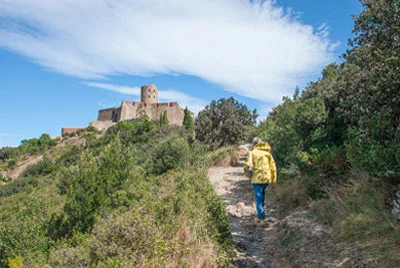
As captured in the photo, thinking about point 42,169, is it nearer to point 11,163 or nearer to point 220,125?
point 11,163

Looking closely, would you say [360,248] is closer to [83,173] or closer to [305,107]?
[305,107]

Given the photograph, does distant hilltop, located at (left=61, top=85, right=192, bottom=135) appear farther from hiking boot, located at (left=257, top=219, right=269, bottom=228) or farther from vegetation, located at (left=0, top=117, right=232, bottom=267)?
hiking boot, located at (left=257, top=219, right=269, bottom=228)

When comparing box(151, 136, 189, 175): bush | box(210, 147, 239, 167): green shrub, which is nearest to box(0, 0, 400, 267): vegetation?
box(151, 136, 189, 175): bush

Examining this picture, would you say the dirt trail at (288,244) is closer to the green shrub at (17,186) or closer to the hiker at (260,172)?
the hiker at (260,172)

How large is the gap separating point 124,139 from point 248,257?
34.8 m

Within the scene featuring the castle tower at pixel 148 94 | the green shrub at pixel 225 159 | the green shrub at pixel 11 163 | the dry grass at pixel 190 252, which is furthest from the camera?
the castle tower at pixel 148 94

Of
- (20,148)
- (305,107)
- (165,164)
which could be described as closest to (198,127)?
(165,164)

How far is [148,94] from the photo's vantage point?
66.1 metres

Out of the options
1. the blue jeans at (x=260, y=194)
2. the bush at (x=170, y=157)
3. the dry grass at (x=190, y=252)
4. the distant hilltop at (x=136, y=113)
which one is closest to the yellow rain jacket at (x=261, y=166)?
the blue jeans at (x=260, y=194)

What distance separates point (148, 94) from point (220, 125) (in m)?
47.9

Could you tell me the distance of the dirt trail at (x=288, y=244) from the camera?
3453mm

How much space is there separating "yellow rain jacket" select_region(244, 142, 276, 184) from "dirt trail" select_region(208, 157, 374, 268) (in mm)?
842

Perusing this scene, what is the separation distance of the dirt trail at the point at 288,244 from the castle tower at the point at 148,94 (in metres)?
61.9

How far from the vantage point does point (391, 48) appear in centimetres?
367
